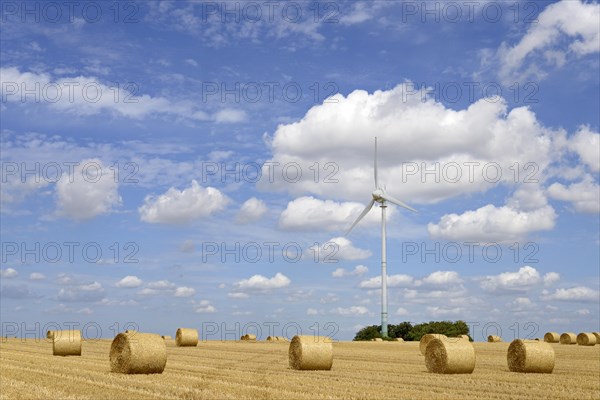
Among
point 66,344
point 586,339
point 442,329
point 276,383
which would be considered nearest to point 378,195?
point 442,329

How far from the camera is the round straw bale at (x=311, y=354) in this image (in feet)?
91.8

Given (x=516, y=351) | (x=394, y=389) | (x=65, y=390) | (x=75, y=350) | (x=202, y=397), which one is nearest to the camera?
(x=202, y=397)

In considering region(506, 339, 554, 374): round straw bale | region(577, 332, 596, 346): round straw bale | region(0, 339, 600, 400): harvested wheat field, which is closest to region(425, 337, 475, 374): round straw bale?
region(0, 339, 600, 400): harvested wheat field

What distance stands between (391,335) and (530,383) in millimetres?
68978

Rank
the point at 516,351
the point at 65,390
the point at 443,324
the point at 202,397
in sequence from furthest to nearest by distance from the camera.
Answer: the point at 443,324, the point at 516,351, the point at 65,390, the point at 202,397

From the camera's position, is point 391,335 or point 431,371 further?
point 391,335

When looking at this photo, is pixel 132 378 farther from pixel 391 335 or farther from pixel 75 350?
pixel 391 335

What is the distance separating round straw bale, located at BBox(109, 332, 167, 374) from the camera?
24.6 metres

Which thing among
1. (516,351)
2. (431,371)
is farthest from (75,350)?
(516,351)

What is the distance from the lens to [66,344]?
36.7m

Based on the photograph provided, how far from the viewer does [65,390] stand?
61.5ft

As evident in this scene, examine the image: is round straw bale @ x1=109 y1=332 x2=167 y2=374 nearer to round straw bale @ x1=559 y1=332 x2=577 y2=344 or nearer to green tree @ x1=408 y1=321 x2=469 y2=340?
round straw bale @ x1=559 y1=332 x2=577 y2=344

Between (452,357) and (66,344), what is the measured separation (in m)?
20.0

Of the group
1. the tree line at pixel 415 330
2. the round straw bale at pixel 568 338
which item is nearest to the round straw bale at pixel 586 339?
the round straw bale at pixel 568 338
